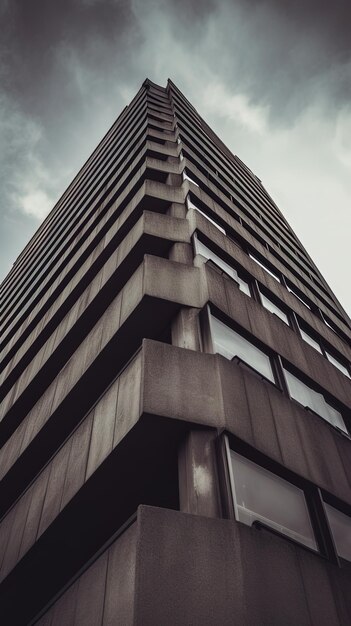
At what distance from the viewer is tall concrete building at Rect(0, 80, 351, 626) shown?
17.8ft

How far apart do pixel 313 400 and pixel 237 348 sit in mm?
2650

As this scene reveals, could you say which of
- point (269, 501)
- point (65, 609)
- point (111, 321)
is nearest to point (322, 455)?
point (269, 501)

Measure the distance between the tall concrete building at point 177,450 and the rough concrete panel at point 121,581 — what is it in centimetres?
3

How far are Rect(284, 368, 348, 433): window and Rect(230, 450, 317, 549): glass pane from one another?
3.01 meters

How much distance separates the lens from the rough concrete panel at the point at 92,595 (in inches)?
220

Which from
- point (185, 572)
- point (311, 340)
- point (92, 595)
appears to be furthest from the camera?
point (311, 340)

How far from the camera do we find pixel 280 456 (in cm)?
764

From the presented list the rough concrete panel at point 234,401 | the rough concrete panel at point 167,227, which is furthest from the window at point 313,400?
the rough concrete panel at point 167,227

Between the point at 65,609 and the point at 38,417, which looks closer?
the point at 65,609

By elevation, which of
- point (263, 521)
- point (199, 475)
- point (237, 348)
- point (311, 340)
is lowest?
point (263, 521)

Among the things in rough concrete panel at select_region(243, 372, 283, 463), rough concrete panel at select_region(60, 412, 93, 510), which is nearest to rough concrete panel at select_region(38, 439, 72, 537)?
rough concrete panel at select_region(60, 412, 93, 510)

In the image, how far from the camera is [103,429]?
27.0 ft

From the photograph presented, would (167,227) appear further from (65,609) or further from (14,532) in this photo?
(65,609)

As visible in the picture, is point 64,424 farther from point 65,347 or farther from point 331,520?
point 331,520
